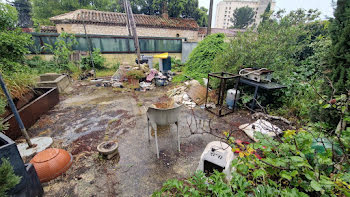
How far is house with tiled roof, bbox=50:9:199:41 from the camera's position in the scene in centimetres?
1425

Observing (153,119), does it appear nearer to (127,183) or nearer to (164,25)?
(127,183)

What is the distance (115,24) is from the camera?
15.3 metres

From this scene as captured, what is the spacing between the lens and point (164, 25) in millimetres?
17406

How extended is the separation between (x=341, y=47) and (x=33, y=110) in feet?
21.0

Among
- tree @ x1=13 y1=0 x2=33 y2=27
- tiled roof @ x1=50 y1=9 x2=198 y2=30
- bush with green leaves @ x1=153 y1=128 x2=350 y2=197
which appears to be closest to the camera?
bush with green leaves @ x1=153 y1=128 x2=350 y2=197

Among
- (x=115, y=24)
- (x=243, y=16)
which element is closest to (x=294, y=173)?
(x=115, y=24)

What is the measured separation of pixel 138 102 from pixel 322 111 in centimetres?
474

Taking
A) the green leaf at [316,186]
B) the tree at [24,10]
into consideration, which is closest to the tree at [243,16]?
the tree at [24,10]

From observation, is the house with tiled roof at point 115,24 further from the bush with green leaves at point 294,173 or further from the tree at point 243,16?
the tree at point 243,16

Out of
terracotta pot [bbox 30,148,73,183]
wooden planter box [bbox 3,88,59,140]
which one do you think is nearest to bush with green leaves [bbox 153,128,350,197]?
terracotta pot [bbox 30,148,73,183]

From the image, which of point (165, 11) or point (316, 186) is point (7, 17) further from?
point (165, 11)

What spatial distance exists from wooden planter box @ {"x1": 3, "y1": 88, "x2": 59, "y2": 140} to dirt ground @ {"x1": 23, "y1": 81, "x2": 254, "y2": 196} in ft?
0.57

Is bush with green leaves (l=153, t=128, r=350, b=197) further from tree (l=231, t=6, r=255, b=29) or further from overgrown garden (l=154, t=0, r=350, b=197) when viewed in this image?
tree (l=231, t=6, r=255, b=29)

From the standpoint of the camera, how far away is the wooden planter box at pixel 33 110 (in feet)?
9.49
